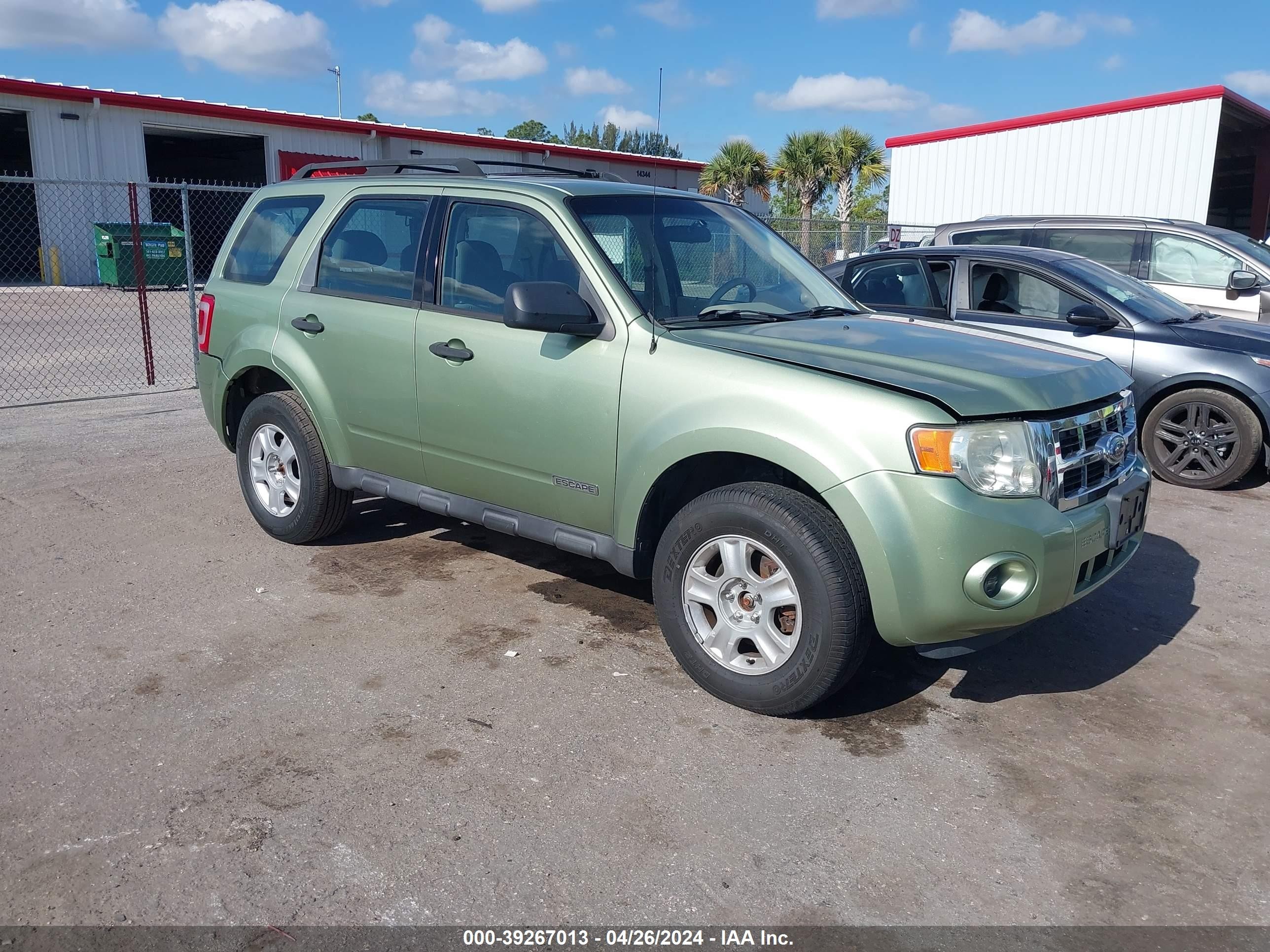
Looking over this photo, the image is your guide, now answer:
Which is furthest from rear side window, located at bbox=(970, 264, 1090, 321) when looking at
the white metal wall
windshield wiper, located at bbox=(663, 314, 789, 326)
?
the white metal wall

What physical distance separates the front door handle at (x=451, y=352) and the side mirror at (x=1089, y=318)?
4514 mm

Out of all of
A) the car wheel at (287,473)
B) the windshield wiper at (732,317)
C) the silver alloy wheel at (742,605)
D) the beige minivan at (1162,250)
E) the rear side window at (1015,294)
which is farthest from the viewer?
the beige minivan at (1162,250)

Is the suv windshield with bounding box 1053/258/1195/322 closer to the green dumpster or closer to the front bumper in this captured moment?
the front bumper

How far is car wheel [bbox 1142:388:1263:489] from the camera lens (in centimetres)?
723

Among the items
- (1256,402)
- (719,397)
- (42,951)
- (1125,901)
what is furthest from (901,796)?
(1256,402)

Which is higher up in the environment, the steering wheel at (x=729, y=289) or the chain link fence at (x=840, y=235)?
the chain link fence at (x=840, y=235)

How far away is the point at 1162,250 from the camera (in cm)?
1004

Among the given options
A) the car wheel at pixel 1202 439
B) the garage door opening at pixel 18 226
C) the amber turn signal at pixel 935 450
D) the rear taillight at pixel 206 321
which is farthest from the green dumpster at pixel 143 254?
the amber turn signal at pixel 935 450

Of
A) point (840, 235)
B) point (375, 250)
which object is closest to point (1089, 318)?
point (375, 250)

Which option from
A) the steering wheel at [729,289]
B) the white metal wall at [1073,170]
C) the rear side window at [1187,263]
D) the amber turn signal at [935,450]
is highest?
the white metal wall at [1073,170]

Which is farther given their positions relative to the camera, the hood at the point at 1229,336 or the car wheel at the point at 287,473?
the hood at the point at 1229,336

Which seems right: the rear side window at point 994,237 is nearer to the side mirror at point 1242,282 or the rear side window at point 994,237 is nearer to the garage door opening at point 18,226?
the side mirror at point 1242,282

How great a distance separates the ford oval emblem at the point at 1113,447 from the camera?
12.7ft

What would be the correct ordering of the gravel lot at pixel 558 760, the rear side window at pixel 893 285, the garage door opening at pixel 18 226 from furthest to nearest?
→ 1. the garage door opening at pixel 18 226
2. the rear side window at pixel 893 285
3. the gravel lot at pixel 558 760
